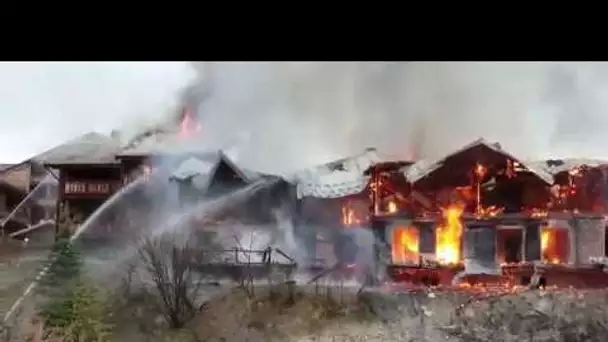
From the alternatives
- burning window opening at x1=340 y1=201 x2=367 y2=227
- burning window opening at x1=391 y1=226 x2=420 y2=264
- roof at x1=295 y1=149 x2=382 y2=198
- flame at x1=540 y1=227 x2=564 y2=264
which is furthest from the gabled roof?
flame at x1=540 y1=227 x2=564 y2=264

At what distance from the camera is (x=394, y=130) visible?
3080 mm

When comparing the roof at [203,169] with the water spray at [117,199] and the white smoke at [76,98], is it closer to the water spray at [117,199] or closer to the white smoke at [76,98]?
the water spray at [117,199]

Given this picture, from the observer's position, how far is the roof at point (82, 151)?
306 centimetres

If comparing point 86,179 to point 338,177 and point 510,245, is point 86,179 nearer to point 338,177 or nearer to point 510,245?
point 338,177

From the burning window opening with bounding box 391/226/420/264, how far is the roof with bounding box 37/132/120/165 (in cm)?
85

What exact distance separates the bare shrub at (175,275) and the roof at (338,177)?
1.21 ft

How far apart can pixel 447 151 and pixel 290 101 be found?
0.48m

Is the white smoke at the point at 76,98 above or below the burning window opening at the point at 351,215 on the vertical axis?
above

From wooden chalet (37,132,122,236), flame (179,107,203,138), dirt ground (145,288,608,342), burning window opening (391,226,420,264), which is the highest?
flame (179,107,203,138)

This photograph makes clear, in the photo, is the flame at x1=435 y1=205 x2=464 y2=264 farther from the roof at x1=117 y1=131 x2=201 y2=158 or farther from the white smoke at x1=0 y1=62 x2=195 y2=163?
the white smoke at x1=0 y1=62 x2=195 y2=163

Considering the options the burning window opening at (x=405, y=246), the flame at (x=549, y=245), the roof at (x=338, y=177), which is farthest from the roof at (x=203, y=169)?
the flame at (x=549, y=245)

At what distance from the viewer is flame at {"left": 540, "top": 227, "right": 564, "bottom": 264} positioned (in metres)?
3.04

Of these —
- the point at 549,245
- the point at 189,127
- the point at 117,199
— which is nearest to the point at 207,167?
the point at 189,127
